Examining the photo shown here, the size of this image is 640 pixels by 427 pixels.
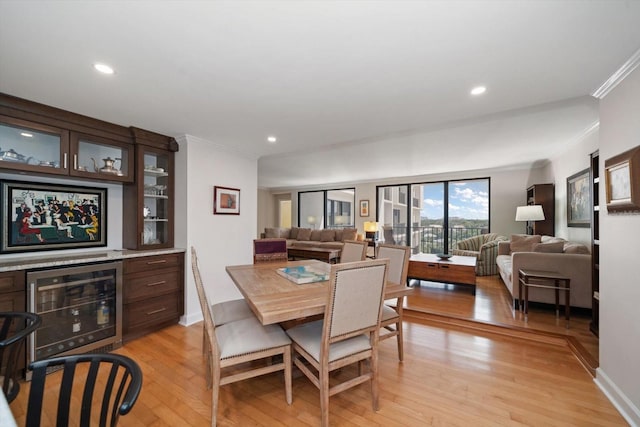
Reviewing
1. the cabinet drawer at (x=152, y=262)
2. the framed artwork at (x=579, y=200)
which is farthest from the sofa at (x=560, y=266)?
the cabinet drawer at (x=152, y=262)

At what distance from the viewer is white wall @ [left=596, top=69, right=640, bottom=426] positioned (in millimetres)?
1652

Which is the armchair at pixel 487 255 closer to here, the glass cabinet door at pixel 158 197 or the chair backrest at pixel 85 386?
the glass cabinet door at pixel 158 197

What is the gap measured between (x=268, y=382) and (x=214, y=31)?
2.36 metres

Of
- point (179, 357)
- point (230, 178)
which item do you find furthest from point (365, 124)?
point (179, 357)

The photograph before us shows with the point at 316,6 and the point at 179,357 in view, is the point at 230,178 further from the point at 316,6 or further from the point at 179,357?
the point at 316,6

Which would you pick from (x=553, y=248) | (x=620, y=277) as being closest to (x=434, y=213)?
(x=553, y=248)

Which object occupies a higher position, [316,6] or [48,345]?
[316,6]

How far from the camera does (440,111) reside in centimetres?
245

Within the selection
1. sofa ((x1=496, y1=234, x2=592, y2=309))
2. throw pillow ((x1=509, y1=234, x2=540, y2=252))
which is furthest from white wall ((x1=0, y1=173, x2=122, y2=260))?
throw pillow ((x1=509, y1=234, x2=540, y2=252))

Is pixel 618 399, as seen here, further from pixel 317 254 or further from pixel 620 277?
pixel 317 254

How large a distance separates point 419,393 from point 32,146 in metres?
3.75

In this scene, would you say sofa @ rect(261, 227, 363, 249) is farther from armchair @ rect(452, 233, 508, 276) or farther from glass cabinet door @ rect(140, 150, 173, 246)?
glass cabinet door @ rect(140, 150, 173, 246)

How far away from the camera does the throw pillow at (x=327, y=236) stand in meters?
7.53

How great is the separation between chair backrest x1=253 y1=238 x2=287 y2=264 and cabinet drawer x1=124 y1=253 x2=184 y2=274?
867 mm
